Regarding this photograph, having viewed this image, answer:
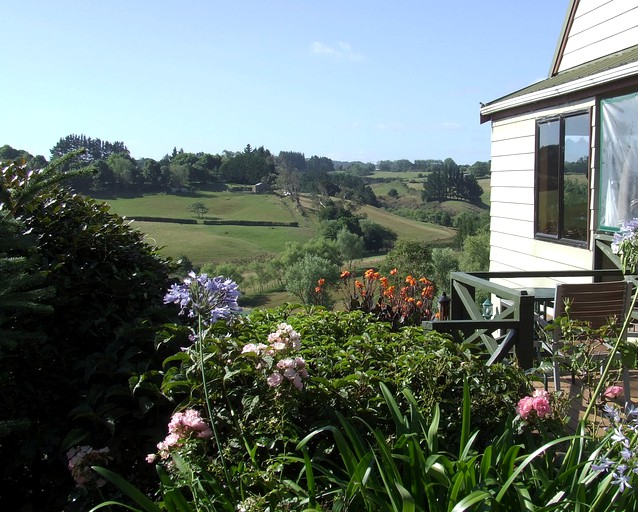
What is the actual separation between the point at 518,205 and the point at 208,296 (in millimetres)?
6293

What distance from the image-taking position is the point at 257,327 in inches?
121

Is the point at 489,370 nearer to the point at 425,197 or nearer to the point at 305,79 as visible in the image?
the point at 305,79

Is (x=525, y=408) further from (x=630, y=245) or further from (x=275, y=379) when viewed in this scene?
(x=275, y=379)

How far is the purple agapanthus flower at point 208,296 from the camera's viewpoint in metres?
1.99

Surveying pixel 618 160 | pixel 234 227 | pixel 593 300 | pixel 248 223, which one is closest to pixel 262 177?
pixel 248 223

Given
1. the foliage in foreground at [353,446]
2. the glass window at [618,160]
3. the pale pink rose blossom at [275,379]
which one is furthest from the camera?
Result: the glass window at [618,160]

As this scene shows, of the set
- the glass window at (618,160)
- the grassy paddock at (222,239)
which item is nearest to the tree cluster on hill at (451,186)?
the grassy paddock at (222,239)

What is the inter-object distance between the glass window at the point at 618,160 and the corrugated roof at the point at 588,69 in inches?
12.5

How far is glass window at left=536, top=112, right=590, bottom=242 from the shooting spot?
6352mm

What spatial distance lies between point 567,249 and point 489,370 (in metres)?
4.53

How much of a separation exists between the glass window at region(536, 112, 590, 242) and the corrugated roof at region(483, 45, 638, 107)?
15.8 inches

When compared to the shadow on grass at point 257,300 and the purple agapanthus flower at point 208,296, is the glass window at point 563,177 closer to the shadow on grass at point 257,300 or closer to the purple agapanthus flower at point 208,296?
the purple agapanthus flower at point 208,296

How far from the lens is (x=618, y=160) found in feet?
19.1

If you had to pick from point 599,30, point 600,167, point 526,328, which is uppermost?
point 599,30
